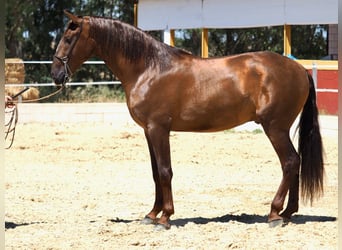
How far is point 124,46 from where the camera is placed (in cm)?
546

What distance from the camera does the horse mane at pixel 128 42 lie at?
214 inches

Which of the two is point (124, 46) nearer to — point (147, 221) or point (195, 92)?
point (195, 92)

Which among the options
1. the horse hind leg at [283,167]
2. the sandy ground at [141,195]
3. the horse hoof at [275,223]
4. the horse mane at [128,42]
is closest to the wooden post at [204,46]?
the sandy ground at [141,195]

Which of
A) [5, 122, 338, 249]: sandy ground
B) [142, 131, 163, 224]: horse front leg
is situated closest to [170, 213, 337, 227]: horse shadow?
[5, 122, 338, 249]: sandy ground

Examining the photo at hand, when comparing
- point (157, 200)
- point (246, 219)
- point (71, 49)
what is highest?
point (71, 49)

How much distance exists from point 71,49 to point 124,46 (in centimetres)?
44

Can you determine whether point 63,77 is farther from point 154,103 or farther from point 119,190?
point 119,190

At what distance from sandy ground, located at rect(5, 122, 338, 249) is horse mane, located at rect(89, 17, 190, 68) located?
1.38 meters

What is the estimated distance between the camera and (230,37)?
1043 inches

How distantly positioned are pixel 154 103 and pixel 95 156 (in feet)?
16.7

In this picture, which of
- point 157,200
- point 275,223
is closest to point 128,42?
point 157,200

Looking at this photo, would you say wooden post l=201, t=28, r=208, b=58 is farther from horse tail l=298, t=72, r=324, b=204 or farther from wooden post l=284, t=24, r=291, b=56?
horse tail l=298, t=72, r=324, b=204

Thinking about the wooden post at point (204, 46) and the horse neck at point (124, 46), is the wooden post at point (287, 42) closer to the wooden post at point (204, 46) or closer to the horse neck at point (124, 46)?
the wooden post at point (204, 46)

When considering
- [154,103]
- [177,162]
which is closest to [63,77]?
[154,103]
